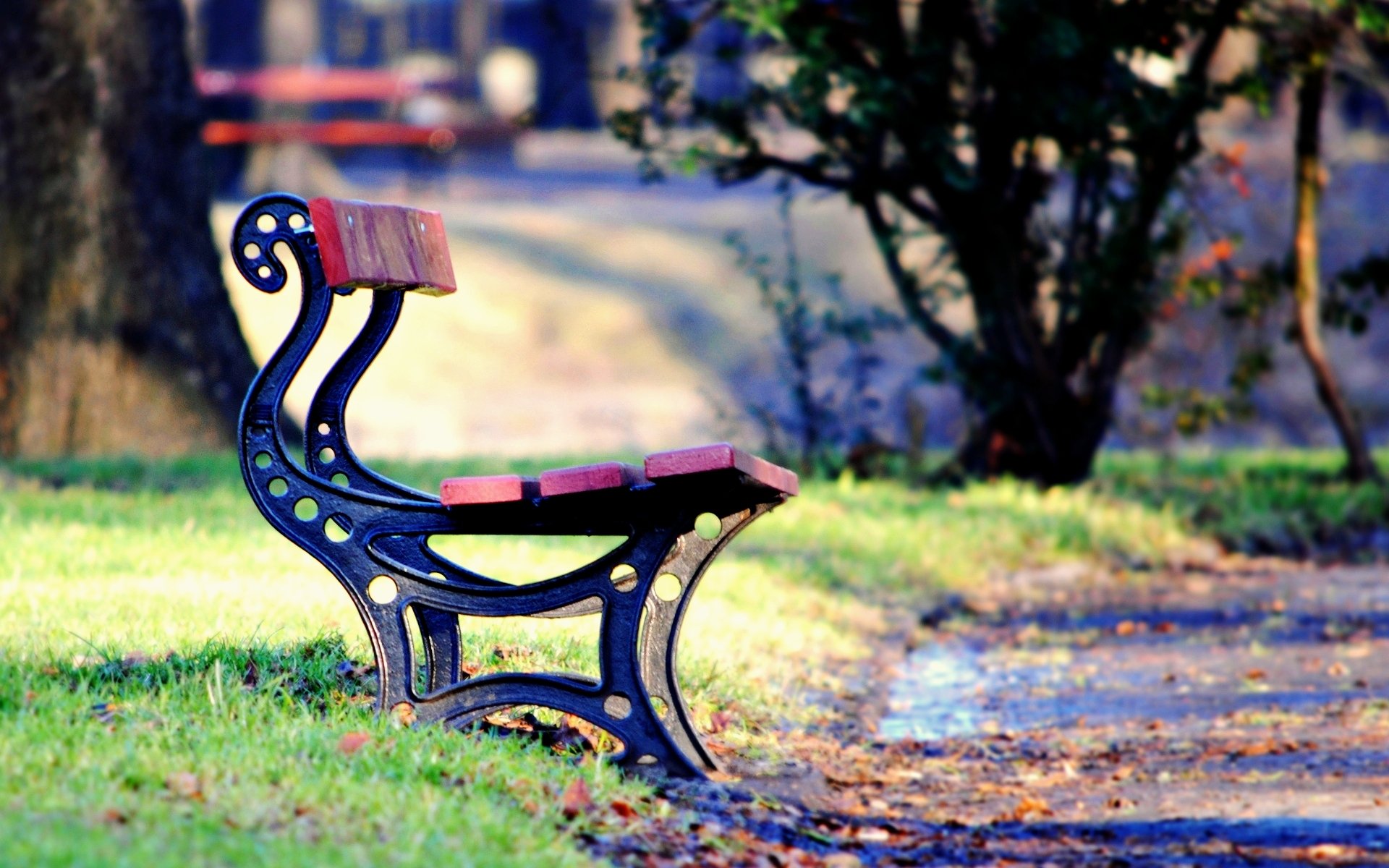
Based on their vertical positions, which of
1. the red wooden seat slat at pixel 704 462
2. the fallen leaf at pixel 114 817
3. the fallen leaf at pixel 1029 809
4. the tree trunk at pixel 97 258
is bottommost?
the fallen leaf at pixel 1029 809

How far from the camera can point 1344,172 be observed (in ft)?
68.6

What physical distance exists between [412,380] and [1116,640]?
11.1 m

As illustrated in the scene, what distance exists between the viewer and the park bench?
4.25 meters

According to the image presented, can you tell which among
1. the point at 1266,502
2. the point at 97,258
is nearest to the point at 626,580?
the point at 97,258

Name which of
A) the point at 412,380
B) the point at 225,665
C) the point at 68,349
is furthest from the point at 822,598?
the point at 412,380

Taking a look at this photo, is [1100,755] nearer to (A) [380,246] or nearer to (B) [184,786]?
(A) [380,246]

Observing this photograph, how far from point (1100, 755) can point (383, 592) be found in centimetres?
226

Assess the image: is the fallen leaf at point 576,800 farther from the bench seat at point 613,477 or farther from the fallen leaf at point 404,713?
the bench seat at point 613,477

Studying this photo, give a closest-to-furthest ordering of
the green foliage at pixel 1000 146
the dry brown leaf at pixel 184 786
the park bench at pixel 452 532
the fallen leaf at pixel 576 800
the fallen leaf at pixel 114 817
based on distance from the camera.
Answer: the fallen leaf at pixel 114 817 → the dry brown leaf at pixel 184 786 → the fallen leaf at pixel 576 800 → the park bench at pixel 452 532 → the green foliage at pixel 1000 146

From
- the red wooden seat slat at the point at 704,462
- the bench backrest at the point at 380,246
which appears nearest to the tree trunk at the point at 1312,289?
the bench backrest at the point at 380,246

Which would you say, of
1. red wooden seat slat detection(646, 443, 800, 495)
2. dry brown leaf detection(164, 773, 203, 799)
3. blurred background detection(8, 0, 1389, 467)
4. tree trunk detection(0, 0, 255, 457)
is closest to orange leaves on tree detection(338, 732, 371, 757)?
dry brown leaf detection(164, 773, 203, 799)

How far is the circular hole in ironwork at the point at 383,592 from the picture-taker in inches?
172

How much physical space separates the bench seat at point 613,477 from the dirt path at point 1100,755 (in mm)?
784

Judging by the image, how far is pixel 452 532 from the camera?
4.39 meters
